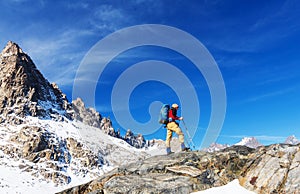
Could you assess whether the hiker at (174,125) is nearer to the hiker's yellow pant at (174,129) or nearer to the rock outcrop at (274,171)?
the hiker's yellow pant at (174,129)

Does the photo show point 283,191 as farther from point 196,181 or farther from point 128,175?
point 128,175

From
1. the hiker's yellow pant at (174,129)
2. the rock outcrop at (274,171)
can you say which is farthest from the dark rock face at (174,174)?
the hiker's yellow pant at (174,129)

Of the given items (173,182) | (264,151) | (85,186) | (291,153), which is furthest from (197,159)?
(85,186)

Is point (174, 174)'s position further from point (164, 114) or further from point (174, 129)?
point (164, 114)

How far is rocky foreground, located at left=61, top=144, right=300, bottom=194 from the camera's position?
17.9m

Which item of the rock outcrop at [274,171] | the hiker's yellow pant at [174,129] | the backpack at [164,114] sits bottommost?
the rock outcrop at [274,171]

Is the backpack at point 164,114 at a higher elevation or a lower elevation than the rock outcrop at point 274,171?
higher

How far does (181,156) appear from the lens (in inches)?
A: 915

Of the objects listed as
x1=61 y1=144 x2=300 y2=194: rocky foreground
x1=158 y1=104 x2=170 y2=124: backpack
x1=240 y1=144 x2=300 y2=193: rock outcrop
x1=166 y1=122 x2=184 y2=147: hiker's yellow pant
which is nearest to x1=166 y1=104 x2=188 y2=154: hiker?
x1=166 y1=122 x2=184 y2=147: hiker's yellow pant

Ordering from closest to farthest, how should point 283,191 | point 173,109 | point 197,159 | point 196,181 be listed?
1. point 283,191
2. point 196,181
3. point 197,159
4. point 173,109

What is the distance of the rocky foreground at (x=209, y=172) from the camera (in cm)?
1791

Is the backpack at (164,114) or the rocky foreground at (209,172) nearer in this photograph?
the rocky foreground at (209,172)

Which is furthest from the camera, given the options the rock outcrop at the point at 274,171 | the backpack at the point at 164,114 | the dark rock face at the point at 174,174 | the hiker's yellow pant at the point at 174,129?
the backpack at the point at 164,114

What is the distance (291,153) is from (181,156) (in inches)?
294
